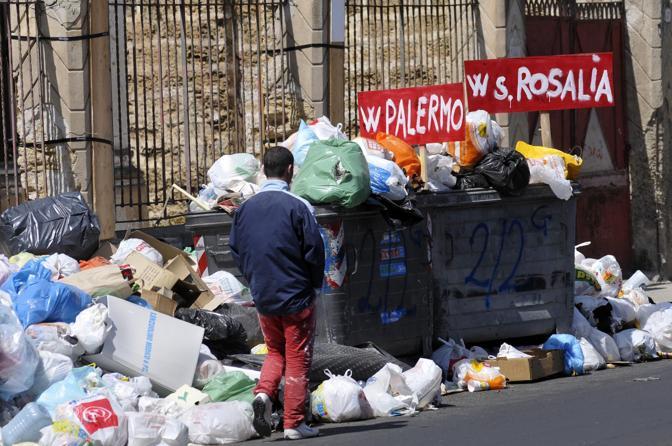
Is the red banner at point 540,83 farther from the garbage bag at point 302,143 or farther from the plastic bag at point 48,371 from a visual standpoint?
the plastic bag at point 48,371

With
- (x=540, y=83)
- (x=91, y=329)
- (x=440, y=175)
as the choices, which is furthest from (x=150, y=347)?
(x=540, y=83)

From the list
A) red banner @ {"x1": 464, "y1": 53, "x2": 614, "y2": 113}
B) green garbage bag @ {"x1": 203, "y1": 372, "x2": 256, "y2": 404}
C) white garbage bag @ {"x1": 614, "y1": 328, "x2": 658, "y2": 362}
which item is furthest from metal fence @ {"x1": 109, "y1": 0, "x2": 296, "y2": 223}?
green garbage bag @ {"x1": 203, "y1": 372, "x2": 256, "y2": 404}

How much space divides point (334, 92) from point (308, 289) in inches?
202

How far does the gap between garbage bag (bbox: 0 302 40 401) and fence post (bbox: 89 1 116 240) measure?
318cm

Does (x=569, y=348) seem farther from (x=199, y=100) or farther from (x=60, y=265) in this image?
(x=199, y=100)

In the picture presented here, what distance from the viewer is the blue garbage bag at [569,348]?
941 centimetres

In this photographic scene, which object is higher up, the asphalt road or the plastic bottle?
the plastic bottle

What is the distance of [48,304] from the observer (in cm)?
769

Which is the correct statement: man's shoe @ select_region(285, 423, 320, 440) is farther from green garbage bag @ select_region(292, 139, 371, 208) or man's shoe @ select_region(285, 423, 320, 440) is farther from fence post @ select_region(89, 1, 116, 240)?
fence post @ select_region(89, 1, 116, 240)

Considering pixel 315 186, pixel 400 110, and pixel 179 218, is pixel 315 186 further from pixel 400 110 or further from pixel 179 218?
pixel 179 218

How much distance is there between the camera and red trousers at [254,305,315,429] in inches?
275

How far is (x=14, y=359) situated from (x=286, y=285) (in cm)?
143

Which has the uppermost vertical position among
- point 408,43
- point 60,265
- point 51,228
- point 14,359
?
point 408,43

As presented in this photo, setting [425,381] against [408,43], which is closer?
[425,381]
